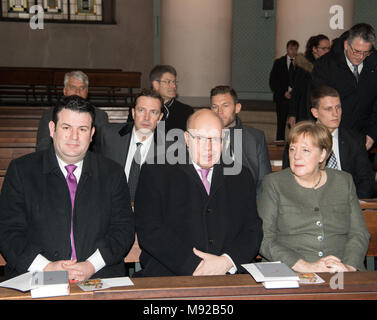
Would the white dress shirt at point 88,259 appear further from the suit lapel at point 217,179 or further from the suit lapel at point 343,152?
the suit lapel at point 343,152

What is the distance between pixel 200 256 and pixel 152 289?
625 mm

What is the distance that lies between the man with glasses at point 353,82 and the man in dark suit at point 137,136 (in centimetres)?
172

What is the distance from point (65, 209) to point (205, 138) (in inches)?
33.0

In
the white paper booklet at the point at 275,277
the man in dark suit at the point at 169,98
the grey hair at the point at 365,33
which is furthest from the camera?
the man in dark suit at the point at 169,98


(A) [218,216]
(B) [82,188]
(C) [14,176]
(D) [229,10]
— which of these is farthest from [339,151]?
(D) [229,10]

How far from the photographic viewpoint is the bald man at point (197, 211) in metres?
2.77

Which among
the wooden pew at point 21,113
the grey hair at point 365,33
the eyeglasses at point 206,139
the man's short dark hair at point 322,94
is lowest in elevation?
the eyeglasses at point 206,139

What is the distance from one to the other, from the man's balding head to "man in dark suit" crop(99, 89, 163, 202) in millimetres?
1068

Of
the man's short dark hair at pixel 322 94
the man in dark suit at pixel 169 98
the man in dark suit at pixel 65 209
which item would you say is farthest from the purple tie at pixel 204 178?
the man in dark suit at pixel 169 98

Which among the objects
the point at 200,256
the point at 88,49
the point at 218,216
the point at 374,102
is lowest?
the point at 200,256

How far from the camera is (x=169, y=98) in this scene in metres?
5.06

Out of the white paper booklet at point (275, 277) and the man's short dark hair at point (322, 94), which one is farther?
the man's short dark hair at point (322, 94)

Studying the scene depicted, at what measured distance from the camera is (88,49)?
13.5 m

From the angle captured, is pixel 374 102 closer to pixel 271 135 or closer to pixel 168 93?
pixel 168 93
